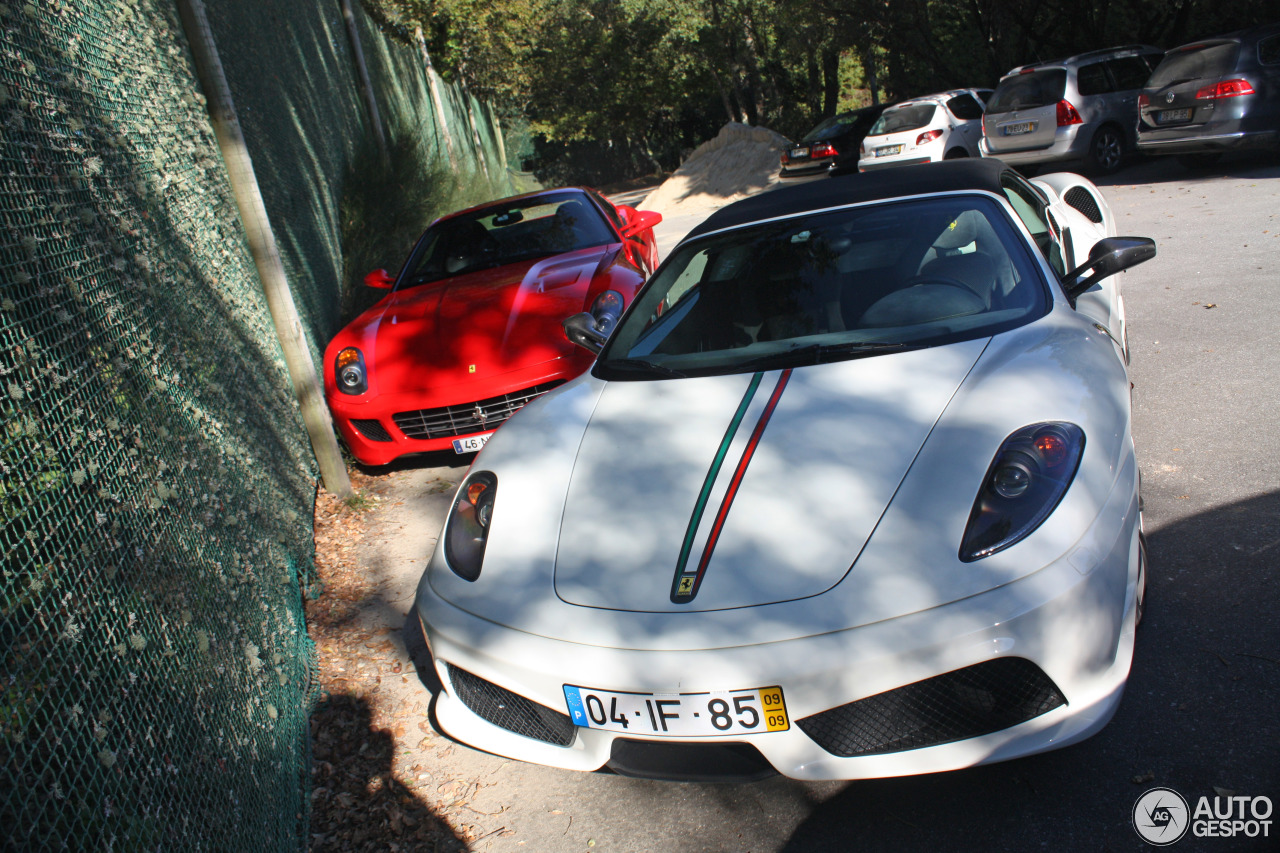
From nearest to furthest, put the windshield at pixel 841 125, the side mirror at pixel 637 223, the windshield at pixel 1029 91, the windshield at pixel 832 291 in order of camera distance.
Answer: the windshield at pixel 832 291, the side mirror at pixel 637 223, the windshield at pixel 1029 91, the windshield at pixel 841 125

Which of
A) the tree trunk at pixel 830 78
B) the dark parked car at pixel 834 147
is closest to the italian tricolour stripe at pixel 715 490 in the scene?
the dark parked car at pixel 834 147

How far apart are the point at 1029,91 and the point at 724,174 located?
8.51 metres

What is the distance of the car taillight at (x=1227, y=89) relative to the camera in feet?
32.6

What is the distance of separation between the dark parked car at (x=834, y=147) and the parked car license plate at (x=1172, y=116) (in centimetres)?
599

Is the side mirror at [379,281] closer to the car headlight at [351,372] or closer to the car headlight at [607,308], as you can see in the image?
the car headlight at [351,372]

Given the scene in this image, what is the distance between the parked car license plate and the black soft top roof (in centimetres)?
843

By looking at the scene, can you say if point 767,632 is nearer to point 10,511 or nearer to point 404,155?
point 10,511

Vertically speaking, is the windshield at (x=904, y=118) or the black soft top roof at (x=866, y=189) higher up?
the black soft top roof at (x=866, y=189)

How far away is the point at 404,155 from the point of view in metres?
12.8

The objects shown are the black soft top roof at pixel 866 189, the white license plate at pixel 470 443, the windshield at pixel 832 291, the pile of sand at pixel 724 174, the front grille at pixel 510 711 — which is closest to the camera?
the front grille at pixel 510 711

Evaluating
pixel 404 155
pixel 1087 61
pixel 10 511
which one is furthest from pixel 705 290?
pixel 1087 61

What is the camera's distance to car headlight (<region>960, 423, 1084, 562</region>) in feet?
7.02

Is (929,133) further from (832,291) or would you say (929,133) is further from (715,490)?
(715,490)

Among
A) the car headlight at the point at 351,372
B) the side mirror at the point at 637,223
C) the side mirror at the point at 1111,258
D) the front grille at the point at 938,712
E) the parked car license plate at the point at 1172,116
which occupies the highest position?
the side mirror at the point at 1111,258
